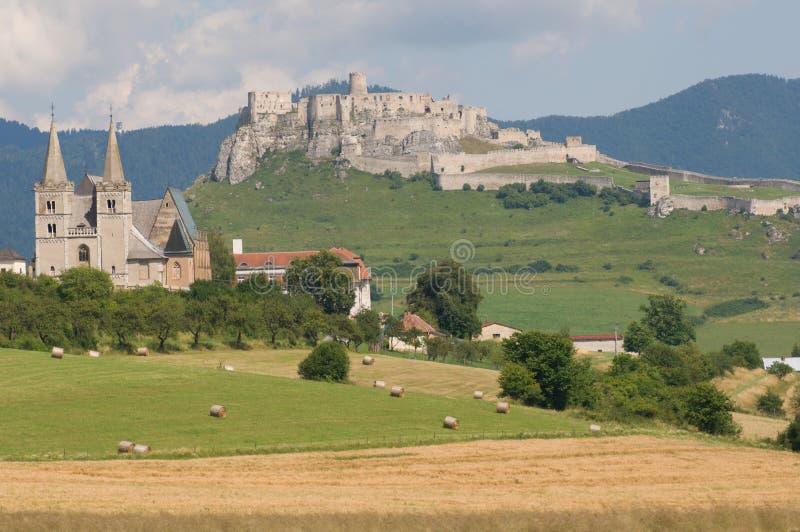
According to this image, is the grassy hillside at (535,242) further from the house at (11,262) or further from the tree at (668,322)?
the house at (11,262)

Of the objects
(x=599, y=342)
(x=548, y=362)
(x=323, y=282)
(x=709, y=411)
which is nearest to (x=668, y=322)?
(x=599, y=342)

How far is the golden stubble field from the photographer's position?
3716cm

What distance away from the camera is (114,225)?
3861 inches

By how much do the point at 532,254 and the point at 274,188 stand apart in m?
42.7

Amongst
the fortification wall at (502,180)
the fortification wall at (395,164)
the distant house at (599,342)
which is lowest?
the distant house at (599,342)

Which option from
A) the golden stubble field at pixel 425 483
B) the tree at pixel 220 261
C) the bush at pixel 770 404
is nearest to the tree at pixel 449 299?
the tree at pixel 220 261

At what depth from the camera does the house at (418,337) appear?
9606cm

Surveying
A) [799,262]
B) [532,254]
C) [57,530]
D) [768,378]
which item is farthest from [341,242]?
[57,530]

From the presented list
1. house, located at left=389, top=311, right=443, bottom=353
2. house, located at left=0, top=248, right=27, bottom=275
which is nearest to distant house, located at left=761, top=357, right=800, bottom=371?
house, located at left=389, top=311, right=443, bottom=353

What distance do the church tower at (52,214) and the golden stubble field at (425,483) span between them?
171 ft

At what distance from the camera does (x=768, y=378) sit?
9756cm

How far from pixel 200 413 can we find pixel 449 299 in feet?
186

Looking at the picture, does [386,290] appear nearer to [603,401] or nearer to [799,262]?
[799,262]

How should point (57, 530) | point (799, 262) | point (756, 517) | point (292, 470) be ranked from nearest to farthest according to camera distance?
point (57, 530), point (756, 517), point (292, 470), point (799, 262)
